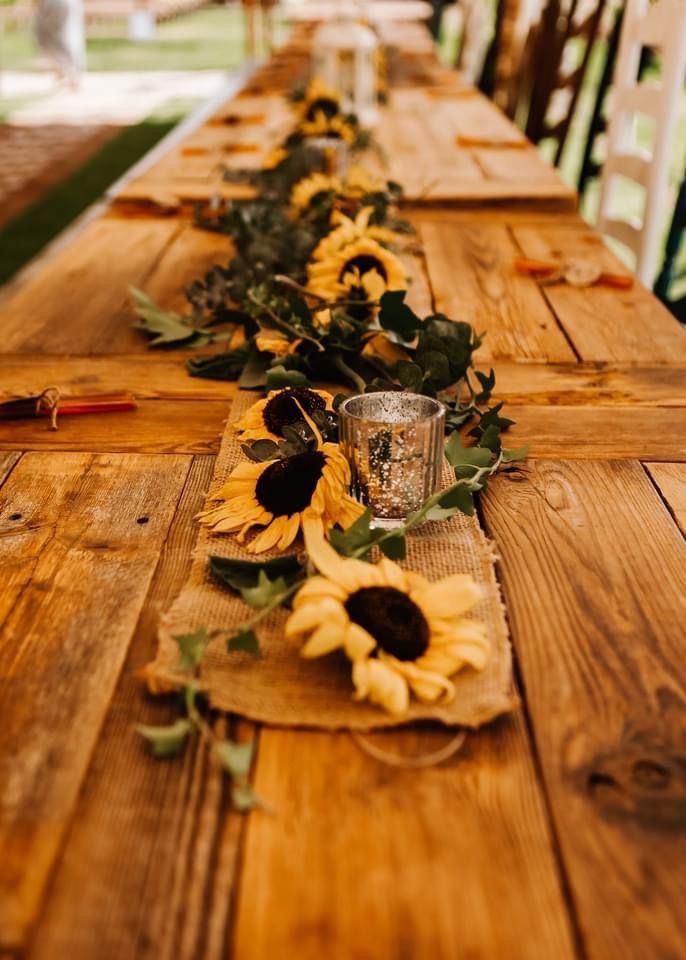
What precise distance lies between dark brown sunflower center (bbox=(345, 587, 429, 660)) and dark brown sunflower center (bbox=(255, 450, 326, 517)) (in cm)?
17

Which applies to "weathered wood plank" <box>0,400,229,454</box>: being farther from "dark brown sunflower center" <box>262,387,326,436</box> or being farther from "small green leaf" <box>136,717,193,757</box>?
"small green leaf" <box>136,717,193,757</box>

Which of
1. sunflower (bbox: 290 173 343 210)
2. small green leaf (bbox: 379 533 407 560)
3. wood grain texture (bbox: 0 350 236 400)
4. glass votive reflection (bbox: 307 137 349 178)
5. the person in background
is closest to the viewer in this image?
small green leaf (bbox: 379 533 407 560)

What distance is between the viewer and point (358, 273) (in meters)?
1.24

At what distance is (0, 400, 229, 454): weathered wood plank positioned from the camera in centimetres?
98

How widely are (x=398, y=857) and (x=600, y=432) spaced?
62 centimetres

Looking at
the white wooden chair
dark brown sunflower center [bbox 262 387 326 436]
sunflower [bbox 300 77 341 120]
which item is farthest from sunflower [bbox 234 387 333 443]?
sunflower [bbox 300 77 341 120]

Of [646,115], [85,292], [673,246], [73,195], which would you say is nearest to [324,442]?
[85,292]

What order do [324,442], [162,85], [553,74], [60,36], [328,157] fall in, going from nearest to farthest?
[324,442]
[328,157]
[553,74]
[60,36]
[162,85]

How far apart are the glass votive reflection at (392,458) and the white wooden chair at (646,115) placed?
1.51 meters

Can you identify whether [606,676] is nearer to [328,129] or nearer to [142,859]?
[142,859]

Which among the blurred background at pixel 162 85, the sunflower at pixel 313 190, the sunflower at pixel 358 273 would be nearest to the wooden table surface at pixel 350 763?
the sunflower at pixel 358 273

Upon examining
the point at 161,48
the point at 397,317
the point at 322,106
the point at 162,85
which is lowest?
the point at 161,48

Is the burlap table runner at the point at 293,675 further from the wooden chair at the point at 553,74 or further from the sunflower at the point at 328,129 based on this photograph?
the wooden chair at the point at 553,74

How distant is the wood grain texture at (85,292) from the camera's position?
1287mm
